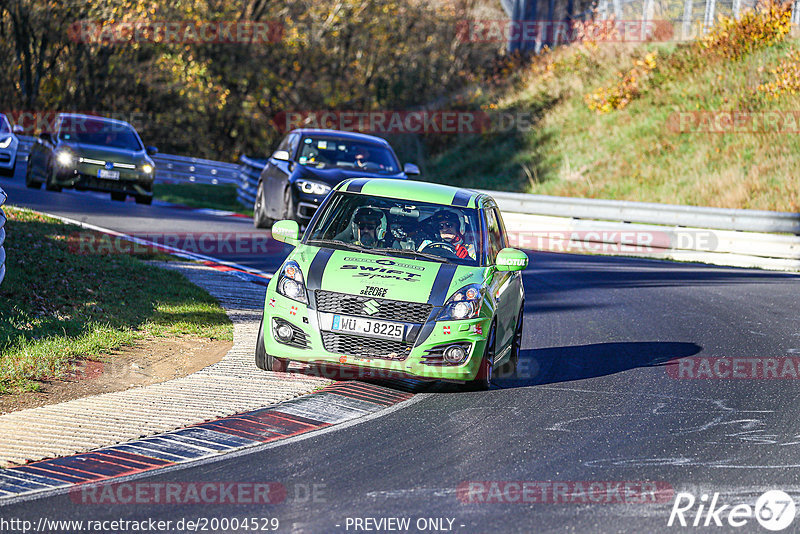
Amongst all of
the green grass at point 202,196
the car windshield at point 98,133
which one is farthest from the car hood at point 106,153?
the green grass at point 202,196

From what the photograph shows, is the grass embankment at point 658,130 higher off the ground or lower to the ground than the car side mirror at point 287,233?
higher

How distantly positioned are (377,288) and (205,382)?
1492mm

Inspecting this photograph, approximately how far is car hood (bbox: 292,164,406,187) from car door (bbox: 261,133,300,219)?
256mm

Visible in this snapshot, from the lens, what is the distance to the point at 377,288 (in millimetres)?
8180

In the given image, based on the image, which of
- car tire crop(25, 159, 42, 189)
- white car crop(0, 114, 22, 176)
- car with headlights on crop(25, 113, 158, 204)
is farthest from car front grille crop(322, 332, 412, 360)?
white car crop(0, 114, 22, 176)

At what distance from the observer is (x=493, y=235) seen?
9570mm

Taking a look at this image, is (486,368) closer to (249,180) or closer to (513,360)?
(513,360)

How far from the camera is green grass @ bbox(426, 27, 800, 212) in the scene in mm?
26016

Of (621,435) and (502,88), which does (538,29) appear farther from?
(621,435)

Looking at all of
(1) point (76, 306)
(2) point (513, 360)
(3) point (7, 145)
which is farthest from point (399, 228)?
(3) point (7, 145)

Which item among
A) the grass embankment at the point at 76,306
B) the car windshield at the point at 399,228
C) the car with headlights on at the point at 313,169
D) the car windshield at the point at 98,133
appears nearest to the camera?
the grass embankment at the point at 76,306

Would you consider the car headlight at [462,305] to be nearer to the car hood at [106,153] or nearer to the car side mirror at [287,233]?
the car side mirror at [287,233]

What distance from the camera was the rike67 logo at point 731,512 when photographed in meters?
5.54

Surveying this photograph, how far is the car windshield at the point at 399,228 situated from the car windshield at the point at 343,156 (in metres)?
8.79
